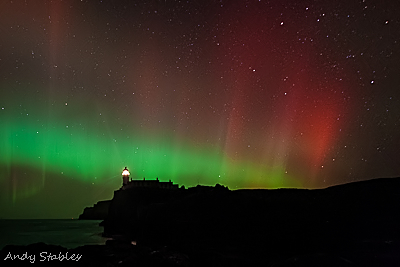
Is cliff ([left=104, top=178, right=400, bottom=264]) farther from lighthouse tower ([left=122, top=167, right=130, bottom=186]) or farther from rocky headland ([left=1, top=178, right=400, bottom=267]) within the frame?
lighthouse tower ([left=122, top=167, right=130, bottom=186])

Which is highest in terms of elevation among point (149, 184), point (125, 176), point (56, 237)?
point (125, 176)

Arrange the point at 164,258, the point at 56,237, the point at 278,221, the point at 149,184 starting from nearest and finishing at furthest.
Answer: the point at 164,258, the point at 278,221, the point at 149,184, the point at 56,237

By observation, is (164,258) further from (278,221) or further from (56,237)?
(56,237)

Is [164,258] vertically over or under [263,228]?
under

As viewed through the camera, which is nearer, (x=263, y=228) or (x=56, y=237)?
(x=263, y=228)

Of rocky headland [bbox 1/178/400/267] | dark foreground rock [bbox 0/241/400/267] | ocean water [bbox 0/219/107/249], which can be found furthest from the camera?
ocean water [bbox 0/219/107/249]

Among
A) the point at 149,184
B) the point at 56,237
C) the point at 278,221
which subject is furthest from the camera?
the point at 56,237

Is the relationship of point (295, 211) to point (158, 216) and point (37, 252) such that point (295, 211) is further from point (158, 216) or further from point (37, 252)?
point (37, 252)

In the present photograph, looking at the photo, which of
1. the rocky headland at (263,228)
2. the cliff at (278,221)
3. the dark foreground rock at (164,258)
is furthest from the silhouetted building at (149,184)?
the dark foreground rock at (164,258)

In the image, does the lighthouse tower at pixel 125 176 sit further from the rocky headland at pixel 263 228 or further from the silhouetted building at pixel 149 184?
the rocky headland at pixel 263 228

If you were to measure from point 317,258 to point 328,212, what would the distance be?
784 inches

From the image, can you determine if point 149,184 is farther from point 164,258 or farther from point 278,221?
point 164,258

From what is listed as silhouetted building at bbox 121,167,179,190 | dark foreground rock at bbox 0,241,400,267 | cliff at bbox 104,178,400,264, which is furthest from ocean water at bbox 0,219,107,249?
dark foreground rock at bbox 0,241,400,267

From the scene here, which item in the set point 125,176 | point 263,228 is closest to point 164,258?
point 263,228
